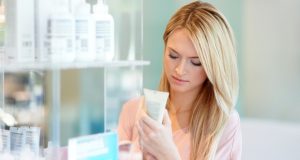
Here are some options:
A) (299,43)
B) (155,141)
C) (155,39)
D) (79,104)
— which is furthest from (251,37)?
(79,104)

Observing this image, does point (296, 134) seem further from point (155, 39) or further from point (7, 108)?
point (7, 108)

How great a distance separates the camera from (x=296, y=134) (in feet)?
6.21

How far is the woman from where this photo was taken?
1112 mm

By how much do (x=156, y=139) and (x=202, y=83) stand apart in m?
0.36

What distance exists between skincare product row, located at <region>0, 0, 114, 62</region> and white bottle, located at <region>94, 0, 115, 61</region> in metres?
0.02

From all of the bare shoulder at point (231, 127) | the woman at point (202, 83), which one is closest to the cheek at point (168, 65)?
the woman at point (202, 83)

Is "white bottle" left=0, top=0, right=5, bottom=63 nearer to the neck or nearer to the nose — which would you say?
the nose

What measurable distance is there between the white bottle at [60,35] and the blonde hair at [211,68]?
0.44 metres

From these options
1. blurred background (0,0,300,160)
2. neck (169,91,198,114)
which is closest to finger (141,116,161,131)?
neck (169,91,198,114)

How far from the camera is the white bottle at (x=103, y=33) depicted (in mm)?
771

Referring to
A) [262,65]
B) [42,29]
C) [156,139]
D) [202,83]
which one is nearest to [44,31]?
[42,29]

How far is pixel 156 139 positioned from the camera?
923mm

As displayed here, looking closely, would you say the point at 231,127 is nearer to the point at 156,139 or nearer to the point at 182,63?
the point at 182,63

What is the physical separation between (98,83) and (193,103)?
1.66ft
